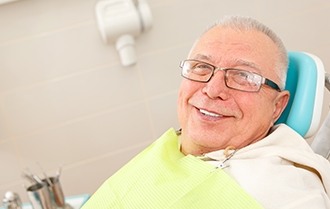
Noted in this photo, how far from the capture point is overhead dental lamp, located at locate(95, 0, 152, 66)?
1706mm

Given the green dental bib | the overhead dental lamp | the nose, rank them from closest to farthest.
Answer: the green dental bib, the nose, the overhead dental lamp

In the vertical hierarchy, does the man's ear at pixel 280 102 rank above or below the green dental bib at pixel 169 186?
above

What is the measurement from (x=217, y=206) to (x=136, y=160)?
39 cm

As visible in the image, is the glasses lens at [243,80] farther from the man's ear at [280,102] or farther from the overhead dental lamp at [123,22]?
the overhead dental lamp at [123,22]

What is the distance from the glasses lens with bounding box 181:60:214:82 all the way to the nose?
0.11ft

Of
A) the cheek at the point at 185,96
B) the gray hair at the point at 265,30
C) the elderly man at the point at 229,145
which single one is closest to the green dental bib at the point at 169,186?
the elderly man at the point at 229,145

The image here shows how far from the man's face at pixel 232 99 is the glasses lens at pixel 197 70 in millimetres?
13

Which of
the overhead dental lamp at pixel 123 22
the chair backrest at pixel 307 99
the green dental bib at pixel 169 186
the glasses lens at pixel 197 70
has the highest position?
the overhead dental lamp at pixel 123 22

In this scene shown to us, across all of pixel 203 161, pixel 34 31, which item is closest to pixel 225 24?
pixel 203 161

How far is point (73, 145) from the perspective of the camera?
185 centimetres

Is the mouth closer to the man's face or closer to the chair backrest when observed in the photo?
the man's face

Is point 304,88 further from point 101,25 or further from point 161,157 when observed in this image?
point 101,25

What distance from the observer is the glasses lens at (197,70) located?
114 centimetres

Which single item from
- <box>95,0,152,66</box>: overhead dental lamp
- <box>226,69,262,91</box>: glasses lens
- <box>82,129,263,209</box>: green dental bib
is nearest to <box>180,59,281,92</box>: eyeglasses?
<box>226,69,262,91</box>: glasses lens
